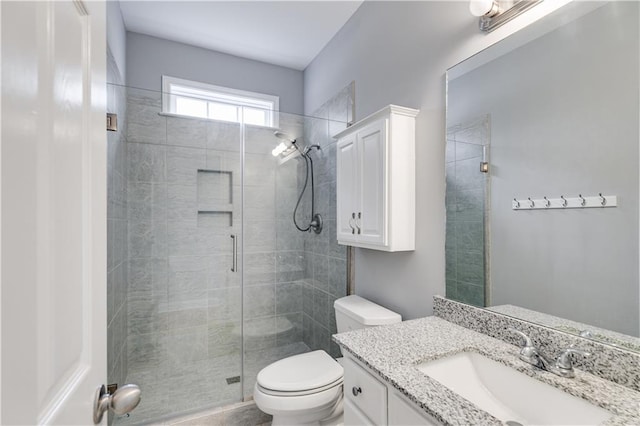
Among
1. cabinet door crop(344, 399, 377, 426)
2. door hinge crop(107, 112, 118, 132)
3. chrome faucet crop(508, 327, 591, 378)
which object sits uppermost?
door hinge crop(107, 112, 118, 132)

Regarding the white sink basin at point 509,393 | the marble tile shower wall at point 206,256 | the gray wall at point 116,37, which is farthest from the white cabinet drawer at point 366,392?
the gray wall at point 116,37

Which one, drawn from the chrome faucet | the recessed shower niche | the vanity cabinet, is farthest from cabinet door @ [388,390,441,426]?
the recessed shower niche

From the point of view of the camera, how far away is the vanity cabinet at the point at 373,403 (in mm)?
837

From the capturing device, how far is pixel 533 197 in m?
1.10

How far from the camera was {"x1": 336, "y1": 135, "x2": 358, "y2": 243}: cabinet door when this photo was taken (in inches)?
73.2

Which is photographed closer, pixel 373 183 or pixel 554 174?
pixel 554 174

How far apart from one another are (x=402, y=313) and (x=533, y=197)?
0.93 metres

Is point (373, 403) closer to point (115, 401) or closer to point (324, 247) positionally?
point (115, 401)

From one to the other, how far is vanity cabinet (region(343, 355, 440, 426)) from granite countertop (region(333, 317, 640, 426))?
4cm

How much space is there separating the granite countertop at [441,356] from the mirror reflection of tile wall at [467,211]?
7.3 inches

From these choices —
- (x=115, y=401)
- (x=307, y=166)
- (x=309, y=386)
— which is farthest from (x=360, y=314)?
(x=307, y=166)

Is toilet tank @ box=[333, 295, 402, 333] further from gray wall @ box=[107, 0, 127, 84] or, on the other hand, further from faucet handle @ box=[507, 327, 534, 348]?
gray wall @ box=[107, 0, 127, 84]

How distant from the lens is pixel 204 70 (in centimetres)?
277

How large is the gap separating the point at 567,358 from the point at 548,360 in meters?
0.10
